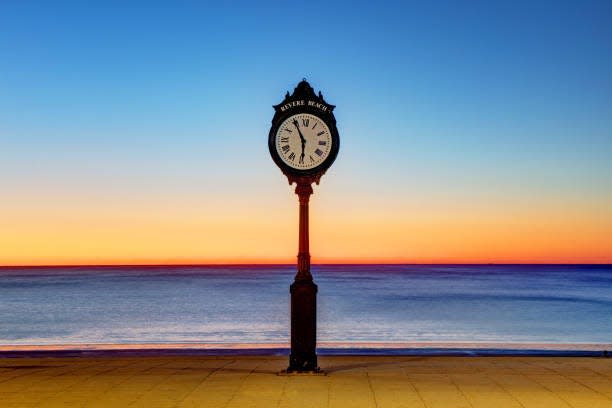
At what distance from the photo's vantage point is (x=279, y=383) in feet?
28.8

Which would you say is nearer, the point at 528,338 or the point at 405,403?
the point at 405,403

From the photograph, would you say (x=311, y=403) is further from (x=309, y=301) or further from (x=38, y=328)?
(x=38, y=328)

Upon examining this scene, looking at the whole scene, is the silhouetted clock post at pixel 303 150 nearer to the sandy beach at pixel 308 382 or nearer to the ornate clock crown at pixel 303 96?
the ornate clock crown at pixel 303 96

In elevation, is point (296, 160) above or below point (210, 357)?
above

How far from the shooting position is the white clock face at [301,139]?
9734 millimetres

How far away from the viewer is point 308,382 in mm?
8844

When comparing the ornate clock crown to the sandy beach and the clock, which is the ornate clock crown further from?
the sandy beach

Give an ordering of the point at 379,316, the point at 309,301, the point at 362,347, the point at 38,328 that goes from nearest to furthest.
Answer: the point at 309,301
the point at 362,347
the point at 38,328
the point at 379,316

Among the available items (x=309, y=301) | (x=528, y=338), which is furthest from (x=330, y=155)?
(x=528, y=338)

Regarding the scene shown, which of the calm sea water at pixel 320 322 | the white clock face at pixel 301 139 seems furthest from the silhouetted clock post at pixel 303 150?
the calm sea water at pixel 320 322

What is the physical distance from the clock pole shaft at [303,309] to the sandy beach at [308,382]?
0.32 metres

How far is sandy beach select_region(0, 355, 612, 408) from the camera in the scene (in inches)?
308

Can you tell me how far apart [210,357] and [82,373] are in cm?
206

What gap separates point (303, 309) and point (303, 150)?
2223mm
